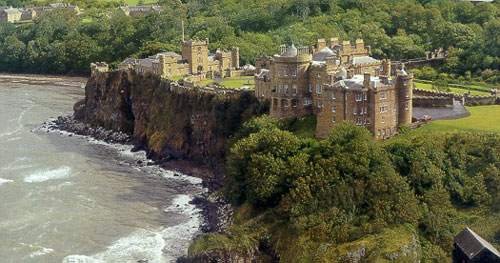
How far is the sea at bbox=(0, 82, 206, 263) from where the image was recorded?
63750mm

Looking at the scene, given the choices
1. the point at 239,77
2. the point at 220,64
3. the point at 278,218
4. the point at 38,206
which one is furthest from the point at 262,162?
the point at 220,64

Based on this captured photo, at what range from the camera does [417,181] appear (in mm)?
62844

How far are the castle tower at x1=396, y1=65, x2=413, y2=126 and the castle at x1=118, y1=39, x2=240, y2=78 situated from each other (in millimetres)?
37750

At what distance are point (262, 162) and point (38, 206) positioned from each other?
22.6 m

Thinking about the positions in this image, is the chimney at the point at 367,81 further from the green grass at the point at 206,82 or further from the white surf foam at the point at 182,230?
the green grass at the point at 206,82

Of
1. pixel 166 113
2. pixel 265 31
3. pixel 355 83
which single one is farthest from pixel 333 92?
pixel 265 31

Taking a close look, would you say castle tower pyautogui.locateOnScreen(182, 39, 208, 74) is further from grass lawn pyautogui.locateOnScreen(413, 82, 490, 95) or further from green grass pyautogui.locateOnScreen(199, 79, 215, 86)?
grass lawn pyautogui.locateOnScreen(413, 82, 490, 95)

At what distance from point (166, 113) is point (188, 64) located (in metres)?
13.0

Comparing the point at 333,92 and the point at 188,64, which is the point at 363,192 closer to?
the point at 333,92

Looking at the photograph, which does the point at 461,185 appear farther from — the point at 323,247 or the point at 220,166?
the point at 220,166

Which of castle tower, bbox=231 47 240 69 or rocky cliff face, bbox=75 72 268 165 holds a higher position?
castle tower, bbox=231 47 240 69

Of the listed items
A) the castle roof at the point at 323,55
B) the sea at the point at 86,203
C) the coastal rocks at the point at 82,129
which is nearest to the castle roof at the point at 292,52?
the castle roof at the point at 323,55

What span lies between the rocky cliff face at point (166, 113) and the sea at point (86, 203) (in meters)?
3.57

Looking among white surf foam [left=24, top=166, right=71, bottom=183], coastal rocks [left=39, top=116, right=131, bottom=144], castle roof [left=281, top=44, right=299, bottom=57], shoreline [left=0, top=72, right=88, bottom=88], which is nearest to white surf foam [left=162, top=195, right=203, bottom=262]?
white surf foam [left=24, top=166, right=71, bottom=183]
